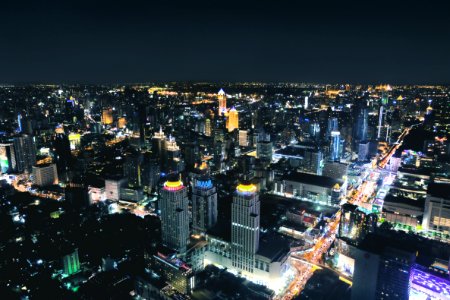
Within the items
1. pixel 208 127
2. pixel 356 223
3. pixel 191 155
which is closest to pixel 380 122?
pixel 208 127

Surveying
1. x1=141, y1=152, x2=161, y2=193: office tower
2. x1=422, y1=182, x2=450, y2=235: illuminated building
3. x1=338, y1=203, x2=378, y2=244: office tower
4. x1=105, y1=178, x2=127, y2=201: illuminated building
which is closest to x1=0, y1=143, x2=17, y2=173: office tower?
x1=105, y1=178, x2=127, y2=201: illuminated building

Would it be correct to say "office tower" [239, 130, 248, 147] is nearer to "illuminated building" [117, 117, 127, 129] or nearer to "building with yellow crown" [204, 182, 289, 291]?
"illuminated building" [117, 117, 127, 129]

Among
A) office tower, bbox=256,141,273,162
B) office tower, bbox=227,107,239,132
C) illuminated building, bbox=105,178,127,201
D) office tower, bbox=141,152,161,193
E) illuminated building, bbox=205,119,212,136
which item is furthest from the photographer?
office tower, bbox=227,107,239,132

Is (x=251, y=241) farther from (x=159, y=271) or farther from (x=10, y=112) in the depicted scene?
(x=10, y=112)

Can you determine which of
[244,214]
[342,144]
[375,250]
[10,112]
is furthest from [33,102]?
[375,250]

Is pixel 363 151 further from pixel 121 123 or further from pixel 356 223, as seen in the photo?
pixel 121 123

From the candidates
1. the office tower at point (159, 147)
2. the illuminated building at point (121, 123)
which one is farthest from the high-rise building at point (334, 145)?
the illuminated building at point (121, 123)
